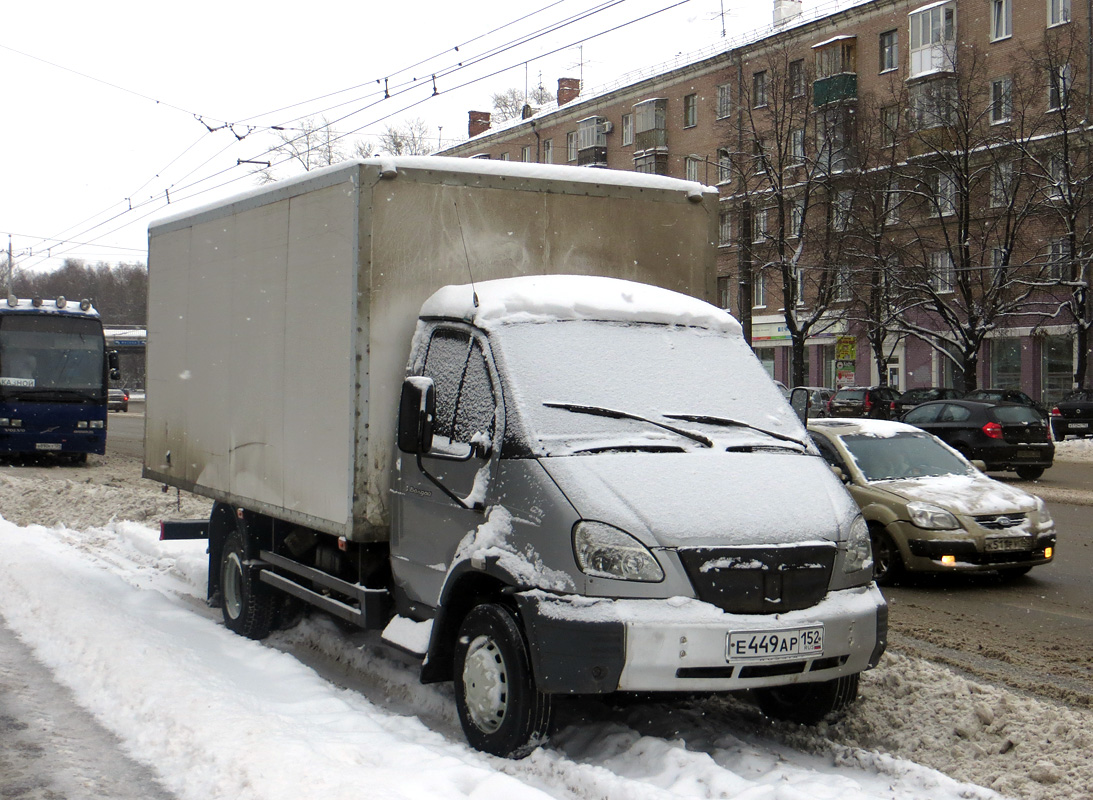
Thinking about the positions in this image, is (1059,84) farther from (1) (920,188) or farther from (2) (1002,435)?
(2) (1002,435)

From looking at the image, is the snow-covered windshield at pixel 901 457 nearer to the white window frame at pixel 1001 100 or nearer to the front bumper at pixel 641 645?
Result: the front bumper at pixel 641 645

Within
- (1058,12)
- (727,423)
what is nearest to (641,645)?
(727,423)

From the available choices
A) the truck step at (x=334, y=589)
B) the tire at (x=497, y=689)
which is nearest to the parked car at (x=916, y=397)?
the truck step at (x=334, y=589)

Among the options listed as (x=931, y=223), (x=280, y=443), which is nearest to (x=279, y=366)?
(x=280, y=443)

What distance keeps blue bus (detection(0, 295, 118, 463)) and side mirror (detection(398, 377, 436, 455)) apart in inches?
791

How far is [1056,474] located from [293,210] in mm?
19784

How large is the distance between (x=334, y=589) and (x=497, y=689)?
1.89 m

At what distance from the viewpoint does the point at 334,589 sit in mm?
6660

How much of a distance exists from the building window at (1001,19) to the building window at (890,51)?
378cm

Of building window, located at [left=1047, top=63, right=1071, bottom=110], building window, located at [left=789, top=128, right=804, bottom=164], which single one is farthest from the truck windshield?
building window, located at [left=1047, top=63, right=1071, bottom=110]

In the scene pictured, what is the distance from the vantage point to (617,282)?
615 cm

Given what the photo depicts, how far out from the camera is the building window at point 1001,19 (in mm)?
40625

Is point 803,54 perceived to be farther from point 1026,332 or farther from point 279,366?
point 279,366

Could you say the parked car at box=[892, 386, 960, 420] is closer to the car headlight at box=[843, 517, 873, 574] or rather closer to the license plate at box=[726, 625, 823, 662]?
the car headlight at box=[843, 517, 873, 574]
